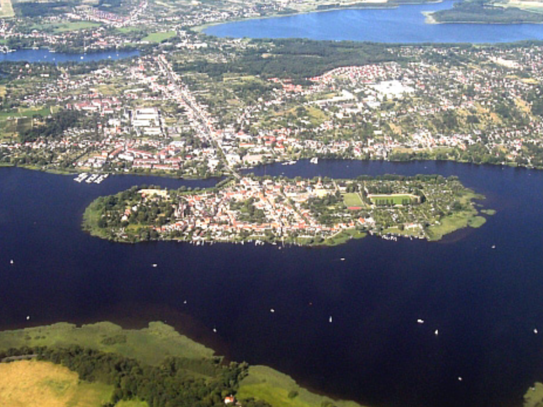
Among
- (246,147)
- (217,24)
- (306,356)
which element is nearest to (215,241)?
(306,356)

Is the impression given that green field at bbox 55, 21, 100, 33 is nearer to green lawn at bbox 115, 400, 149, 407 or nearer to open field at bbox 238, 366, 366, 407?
green lawn at bbox 115, 400, 149, 407

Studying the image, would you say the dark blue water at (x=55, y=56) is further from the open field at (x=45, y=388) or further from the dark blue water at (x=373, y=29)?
the open field at (x=45, y=388)

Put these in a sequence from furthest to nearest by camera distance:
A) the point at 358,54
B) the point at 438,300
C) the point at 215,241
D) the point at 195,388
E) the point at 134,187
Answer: the point at 358,54
the point at 134,187
the point at 215,241
the point at 438,300
the point at 195,388

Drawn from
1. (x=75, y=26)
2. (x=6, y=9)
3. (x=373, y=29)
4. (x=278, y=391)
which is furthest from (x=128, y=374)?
(x=6, y=9)

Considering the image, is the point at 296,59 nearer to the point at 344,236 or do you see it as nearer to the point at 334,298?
the point at 344,236

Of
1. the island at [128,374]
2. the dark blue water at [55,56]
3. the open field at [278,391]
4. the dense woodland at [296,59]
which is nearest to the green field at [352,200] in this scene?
the island at [128,374]

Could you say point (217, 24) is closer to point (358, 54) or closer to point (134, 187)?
point (358, 54)

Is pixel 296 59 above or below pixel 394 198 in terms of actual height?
above
